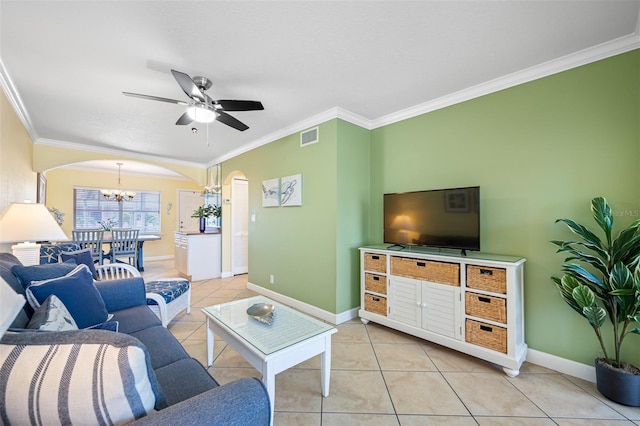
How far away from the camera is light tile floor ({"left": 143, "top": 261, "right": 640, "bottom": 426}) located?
5.50 feet

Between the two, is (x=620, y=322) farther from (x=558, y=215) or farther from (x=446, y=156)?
(x=446, y=156)

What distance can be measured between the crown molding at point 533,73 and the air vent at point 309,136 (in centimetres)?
102

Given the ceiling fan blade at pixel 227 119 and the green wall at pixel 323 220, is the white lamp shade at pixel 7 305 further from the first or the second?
the green wall at pixel 323 220

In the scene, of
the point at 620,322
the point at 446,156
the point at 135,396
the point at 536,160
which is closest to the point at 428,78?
the point at 446,156

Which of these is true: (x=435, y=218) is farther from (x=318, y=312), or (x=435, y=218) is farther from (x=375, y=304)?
(x=318, y=312)

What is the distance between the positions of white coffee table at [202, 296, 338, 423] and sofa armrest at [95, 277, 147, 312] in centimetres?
71

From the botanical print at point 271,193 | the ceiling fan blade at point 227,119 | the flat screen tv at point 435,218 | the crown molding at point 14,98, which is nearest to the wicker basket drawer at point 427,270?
the flat screen tv at point 435,218

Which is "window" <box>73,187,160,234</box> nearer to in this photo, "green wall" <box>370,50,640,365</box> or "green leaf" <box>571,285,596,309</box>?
"green wall" <box>370,50,640,365</box>

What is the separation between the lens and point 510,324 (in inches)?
81.7

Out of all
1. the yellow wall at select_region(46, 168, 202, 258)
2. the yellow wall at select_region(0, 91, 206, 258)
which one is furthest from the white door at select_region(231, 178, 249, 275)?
the yellow wall at select_region(46, 168, 202, 258)

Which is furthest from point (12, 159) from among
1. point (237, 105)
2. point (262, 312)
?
point (262, 312)

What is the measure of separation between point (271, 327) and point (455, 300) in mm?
1649

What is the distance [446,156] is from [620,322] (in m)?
1.86

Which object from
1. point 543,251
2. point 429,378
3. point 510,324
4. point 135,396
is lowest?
point 429,378
